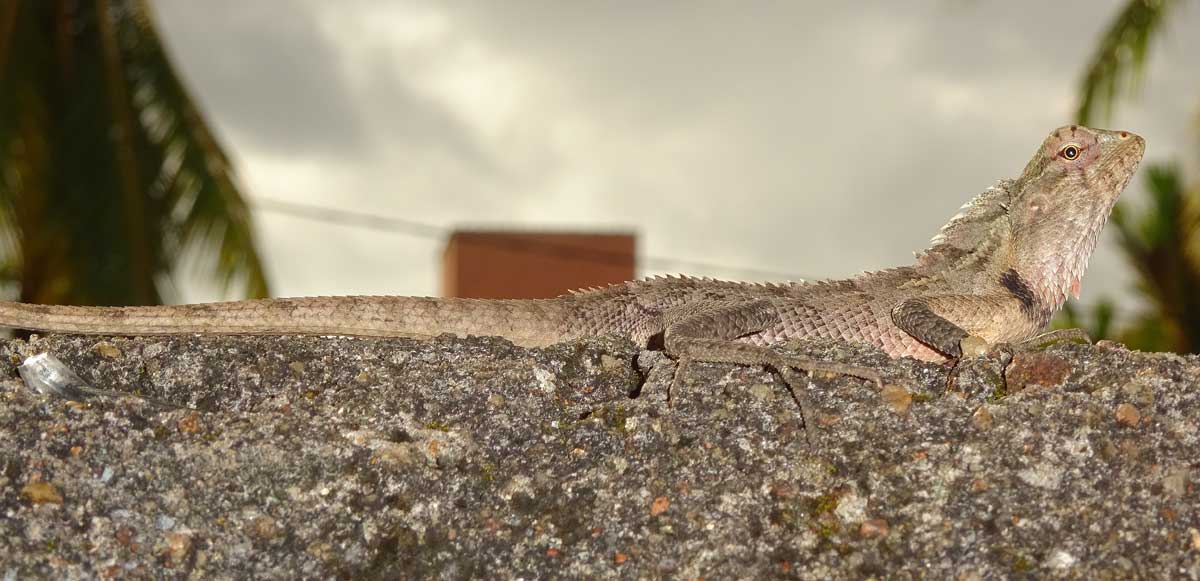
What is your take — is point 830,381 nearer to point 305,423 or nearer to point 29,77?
point 305,423

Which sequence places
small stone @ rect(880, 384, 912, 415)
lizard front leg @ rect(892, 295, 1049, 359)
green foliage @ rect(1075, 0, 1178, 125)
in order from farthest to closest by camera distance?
green foliage @ rect(1075, 0, 1178, 125), lizard front leg @ rect(892, 295, 1049, 359), small stone @ rect(880, 384, 912, 415)

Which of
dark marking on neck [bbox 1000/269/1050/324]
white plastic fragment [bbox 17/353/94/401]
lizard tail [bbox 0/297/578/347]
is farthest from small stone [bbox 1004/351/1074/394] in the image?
white plastic fragment [bbox 17/353/94/401]

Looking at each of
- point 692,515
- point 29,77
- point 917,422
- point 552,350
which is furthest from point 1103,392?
point 29,77

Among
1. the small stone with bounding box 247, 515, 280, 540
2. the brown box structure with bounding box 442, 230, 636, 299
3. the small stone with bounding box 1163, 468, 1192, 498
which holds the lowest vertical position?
the small stone with bounding box 247, 515, 280, 540

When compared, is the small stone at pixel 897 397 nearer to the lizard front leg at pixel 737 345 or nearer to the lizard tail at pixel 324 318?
the lizard front leg at pixel 737 345

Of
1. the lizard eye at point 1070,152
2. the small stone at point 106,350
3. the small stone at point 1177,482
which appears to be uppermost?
the lizard eye at point 1070,152

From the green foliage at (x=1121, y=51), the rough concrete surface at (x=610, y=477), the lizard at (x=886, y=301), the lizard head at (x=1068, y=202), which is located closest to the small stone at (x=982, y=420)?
the rough concrete surface at (x=610, y=477)

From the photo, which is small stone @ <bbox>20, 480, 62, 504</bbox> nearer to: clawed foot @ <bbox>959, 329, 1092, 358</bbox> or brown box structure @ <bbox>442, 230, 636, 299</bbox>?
clawed foot @ <bbox>959, 329, 1092, 358</bbox>
